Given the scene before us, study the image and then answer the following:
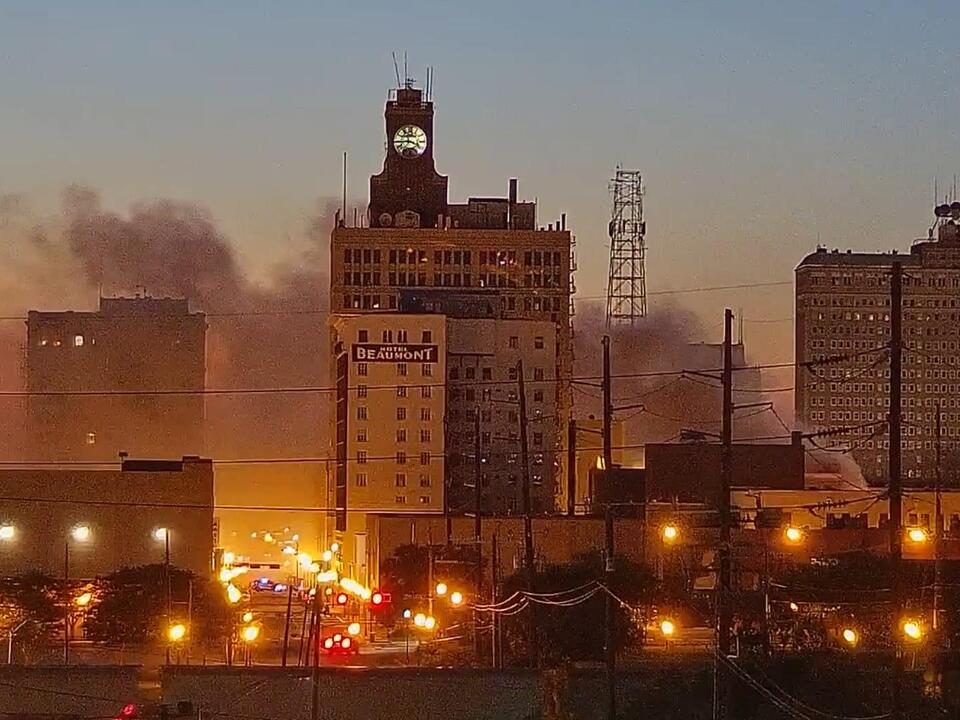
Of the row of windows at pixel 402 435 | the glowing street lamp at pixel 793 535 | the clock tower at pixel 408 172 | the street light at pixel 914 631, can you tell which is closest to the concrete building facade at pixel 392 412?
the row of windows at pixel 402 435

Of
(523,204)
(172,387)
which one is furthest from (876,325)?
(172,387)

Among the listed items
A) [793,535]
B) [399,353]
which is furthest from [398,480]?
[793,535]

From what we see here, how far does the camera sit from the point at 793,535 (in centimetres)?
6050

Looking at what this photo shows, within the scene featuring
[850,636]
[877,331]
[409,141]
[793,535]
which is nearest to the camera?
[850,636]

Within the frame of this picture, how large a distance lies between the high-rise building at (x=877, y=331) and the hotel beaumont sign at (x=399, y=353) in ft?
217

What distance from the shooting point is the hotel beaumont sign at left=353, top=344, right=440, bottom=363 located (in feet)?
384

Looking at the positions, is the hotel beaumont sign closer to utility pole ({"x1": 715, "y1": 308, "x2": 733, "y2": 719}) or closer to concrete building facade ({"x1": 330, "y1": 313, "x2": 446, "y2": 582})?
concrete building facade ({"x1": 330, "y1": 313, "x2": 446, "y2": 582})

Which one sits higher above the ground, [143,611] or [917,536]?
[917,536]

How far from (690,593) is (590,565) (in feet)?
14.8

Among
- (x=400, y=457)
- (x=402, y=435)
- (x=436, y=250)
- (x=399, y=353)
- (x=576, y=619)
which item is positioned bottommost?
(x=576, y=619)

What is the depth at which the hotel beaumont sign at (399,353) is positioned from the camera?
384 ft

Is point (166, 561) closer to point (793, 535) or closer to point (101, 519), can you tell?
point (101, 519)

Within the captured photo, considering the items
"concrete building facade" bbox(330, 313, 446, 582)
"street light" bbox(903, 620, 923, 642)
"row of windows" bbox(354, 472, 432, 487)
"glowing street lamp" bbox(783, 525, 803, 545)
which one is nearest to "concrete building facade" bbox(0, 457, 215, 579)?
"glowing street lamp" bbox(783, 525, 803, 545)

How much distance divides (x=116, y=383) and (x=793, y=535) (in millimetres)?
84266
